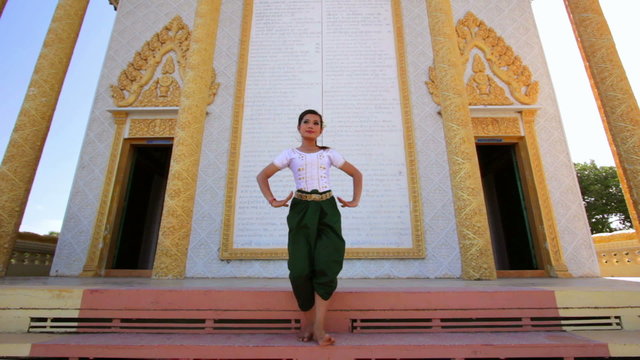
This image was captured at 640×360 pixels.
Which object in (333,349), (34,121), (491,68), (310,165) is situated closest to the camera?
(333,349)

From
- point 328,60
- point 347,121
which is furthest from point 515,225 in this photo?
point 328,60

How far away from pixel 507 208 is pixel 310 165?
5.93m

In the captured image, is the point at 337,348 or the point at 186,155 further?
the point at 186,155

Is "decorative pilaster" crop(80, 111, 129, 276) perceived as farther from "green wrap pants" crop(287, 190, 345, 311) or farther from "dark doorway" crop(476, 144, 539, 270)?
"dark doorway" crop(476, 144, 539, 270)

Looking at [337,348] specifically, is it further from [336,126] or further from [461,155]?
[336,126]

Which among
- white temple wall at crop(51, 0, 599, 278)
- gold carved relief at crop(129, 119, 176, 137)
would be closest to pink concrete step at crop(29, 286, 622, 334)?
white temple wall at crop(51, 0, 599, 278)

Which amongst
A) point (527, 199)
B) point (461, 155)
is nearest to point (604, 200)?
point (527, 199)

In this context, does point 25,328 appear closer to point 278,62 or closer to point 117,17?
point 278,62

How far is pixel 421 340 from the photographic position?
157 cm

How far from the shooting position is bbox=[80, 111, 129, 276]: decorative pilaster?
4.60 meters

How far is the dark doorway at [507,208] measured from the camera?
208 inches

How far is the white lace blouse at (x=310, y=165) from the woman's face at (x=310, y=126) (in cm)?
11

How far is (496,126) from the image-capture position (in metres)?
5.19

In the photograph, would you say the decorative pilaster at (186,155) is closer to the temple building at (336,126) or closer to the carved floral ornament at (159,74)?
the temple building at (336,126)
